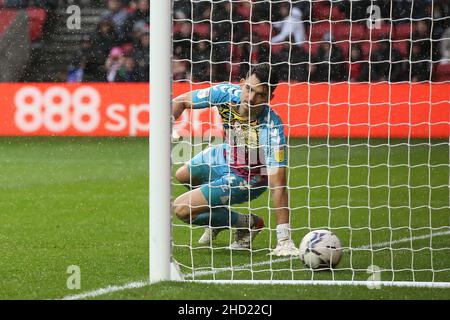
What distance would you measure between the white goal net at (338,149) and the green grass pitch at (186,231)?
0.03 meters

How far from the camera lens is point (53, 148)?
14188 mm

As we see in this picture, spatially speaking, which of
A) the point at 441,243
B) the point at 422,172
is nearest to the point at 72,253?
the point at 441,243

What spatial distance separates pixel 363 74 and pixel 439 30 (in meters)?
1.52

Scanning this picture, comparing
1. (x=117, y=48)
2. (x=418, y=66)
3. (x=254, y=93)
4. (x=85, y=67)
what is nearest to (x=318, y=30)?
(x=418, y=66)

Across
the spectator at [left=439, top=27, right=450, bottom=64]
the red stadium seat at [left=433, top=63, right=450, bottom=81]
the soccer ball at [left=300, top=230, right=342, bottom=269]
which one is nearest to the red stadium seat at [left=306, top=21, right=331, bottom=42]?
the spectator at [left=439, top=27, right=450, bottom=64]

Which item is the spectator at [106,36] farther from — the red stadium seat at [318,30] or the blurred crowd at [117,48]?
the red stadium seat at [318,30]

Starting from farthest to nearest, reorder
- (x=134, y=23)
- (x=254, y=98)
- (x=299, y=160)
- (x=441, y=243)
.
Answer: (x=134, y=23), (x=299, y=160), (x=441, y=243), (x=254, y=98)

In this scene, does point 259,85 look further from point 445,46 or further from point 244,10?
point 244,10

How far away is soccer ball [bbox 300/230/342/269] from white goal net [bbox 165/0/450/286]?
0.23 ft

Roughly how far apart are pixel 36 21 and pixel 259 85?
11.9 m

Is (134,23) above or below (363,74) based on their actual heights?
above

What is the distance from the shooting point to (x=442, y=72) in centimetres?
1530

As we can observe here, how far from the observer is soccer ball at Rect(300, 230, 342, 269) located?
243 inches

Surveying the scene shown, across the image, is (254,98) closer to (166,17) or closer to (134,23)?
(166,17)
